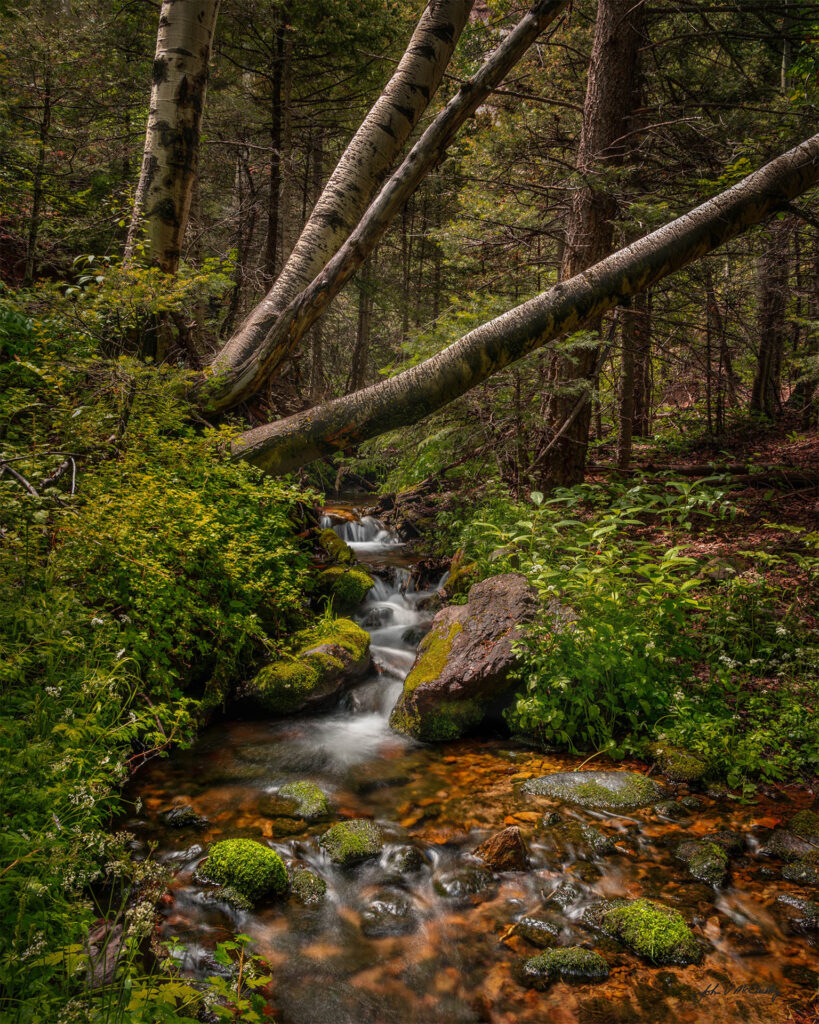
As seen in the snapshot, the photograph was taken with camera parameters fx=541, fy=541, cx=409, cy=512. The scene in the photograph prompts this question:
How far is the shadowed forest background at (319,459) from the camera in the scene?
251 cm

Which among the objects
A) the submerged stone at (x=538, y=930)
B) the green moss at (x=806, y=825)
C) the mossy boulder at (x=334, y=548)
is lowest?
the submerged stone at (x=538, y=930)

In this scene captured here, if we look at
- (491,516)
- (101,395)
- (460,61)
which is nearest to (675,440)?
(491,516)

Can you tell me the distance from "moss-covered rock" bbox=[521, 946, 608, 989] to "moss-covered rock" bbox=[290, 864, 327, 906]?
122 centimetres

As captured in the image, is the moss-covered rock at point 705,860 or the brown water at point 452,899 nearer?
the brown water at point 452,899

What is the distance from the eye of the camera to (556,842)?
3.53m

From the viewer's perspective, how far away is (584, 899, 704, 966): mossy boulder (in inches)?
106

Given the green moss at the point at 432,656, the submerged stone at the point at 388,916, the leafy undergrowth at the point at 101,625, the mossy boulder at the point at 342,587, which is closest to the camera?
the leafy undergrowth at the point at 101,625

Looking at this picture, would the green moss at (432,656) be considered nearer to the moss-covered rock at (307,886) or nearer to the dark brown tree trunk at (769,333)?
the moss-covered rock at (307,886)

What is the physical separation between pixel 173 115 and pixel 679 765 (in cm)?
643

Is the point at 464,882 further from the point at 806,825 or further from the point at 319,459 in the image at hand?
the point at 319,459

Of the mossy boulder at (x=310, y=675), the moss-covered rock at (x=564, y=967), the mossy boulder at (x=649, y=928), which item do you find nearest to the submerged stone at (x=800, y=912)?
the mossy boulder at (x=649, y=928)

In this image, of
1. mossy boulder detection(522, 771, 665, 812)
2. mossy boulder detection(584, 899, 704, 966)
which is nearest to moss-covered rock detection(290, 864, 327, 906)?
mossy boulder detection(584, 899, 704, 966)

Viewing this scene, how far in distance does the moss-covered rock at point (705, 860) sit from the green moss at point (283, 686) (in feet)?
11.3

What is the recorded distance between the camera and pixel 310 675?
5.48 m
